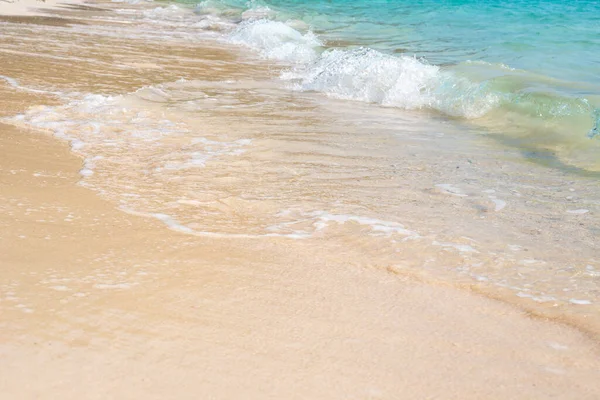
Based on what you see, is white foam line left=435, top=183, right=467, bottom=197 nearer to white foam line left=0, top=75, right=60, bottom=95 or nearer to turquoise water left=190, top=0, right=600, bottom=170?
turquoise water left=190, top=0, right=600, bottom=170

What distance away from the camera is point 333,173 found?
14.9 ft

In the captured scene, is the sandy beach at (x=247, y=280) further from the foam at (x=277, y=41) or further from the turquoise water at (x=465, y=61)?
the foam at (x=277, y=41)

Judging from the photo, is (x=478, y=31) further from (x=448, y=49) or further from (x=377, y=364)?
(x=377, y=364)

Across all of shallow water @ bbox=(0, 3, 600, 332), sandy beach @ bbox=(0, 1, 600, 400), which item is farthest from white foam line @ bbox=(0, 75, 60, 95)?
sandy beach @ bbox=(0, 1, 600, 400)

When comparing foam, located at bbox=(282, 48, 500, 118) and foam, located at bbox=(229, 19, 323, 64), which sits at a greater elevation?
foam, located at bbox=(229, 19, 323, 64)

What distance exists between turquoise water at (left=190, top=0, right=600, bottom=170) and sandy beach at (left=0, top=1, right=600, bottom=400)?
1.37m

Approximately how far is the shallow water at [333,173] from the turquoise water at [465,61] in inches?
4.4

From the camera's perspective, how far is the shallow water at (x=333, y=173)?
327 centimetres

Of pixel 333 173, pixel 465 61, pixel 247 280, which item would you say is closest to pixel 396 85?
pixel 465 61

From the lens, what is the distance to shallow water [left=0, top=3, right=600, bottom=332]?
3.27m

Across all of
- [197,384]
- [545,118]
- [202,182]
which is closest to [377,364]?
[197,384]

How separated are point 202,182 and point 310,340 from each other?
6.50 feet

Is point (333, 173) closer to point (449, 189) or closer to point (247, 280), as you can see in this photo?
point (449, 189)

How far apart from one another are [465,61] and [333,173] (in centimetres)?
661
